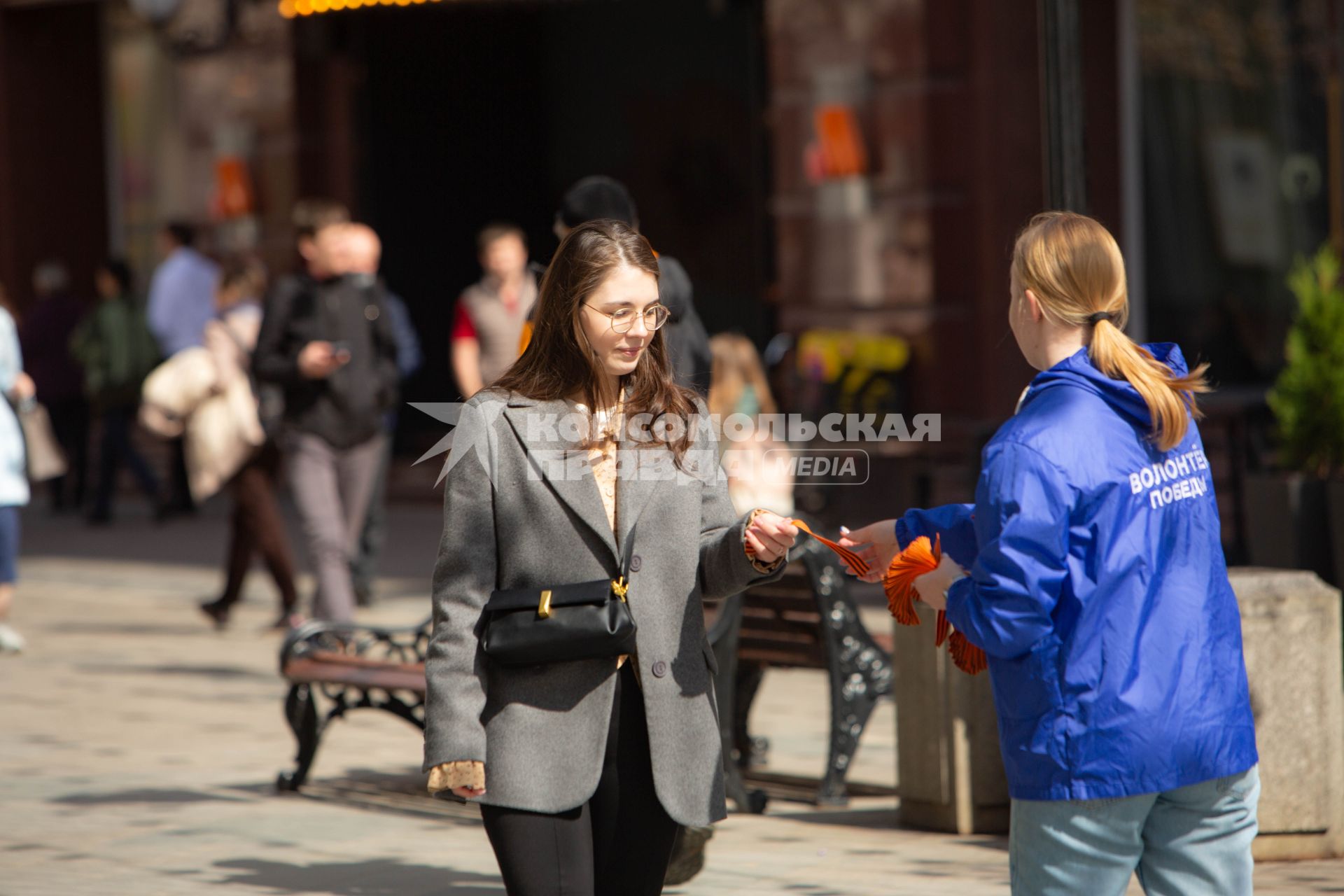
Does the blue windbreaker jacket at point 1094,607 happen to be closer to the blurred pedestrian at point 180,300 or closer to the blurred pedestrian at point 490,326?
the blurred pedestrian at point 490,326

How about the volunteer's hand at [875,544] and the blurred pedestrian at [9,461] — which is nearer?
the volunteer's hand at [875,544]

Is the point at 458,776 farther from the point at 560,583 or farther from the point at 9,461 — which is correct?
the point at 9,461

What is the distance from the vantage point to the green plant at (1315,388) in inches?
333

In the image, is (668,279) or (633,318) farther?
(668,279)

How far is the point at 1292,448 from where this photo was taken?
863cm

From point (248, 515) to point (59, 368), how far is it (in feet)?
24.1

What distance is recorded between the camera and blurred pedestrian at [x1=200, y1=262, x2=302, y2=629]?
404 inches

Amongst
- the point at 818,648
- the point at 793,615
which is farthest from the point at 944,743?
the point at 793,615

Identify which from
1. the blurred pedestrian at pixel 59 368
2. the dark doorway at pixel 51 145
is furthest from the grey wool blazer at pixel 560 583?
the dark doorway at pixel 51 145

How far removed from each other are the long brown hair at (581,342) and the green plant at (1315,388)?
221 inches

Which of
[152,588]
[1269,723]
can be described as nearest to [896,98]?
[152,588]

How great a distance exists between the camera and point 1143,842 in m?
3.25

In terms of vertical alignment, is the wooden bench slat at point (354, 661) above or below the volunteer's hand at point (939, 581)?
below

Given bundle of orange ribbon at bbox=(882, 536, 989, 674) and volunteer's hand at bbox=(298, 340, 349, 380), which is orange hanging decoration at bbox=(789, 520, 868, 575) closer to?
bundle of orange ribbon at bbox=(882, 536, 989, 674)
